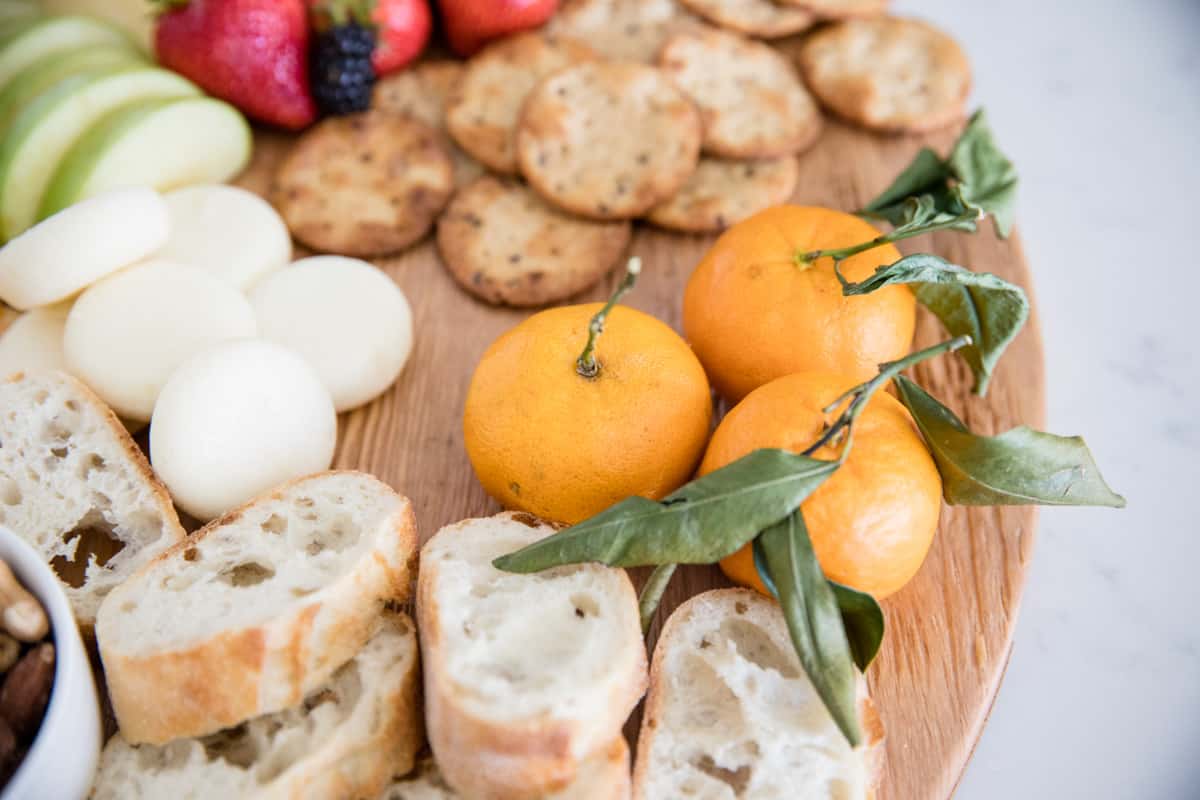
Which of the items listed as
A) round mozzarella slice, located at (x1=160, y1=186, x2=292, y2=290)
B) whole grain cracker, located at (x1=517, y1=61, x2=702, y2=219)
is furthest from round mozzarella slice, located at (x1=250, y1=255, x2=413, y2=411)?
whole grain cracker, located at (x1=517, y1=61, x2=702, y2=219)

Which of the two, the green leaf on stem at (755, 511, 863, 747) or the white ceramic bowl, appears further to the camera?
the green leaf on stem at (755, 511, 863, 747)

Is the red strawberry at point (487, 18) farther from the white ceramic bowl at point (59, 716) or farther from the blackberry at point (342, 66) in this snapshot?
the white ceramic bowl at point (59, 716)

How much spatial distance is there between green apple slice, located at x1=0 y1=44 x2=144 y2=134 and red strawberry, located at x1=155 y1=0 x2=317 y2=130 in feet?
0.37

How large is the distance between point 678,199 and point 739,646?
971 mm

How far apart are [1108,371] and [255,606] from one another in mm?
1697

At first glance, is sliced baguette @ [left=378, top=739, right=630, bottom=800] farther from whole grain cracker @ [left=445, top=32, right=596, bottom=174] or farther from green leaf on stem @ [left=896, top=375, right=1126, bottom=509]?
whole grain cracker @ [left=445, top=32, right=596, bottom=174]

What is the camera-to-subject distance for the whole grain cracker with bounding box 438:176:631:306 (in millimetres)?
1872

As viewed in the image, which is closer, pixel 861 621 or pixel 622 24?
pixel 861 621

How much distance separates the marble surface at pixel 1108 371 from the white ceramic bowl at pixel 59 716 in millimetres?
1284

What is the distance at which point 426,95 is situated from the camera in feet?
7.13

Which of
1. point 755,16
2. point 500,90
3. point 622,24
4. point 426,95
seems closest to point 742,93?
point 755,16

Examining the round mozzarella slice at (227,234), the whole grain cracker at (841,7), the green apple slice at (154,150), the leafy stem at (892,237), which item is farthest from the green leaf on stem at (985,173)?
the green apple slice at (154,150)

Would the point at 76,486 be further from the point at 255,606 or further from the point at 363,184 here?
Result: the point at 363,184

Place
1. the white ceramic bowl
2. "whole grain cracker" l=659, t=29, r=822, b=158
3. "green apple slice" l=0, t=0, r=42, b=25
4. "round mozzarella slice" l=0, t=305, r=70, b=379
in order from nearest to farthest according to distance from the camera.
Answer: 1. the white ceramic bowl
2. "round mozzarella slice" l=0, t=305, r=70, b=379
3. "whole grain cracker" l=659, t=29, r=822, b=158
4. "green apple slice" l=0, t=0, r=42, b=25
